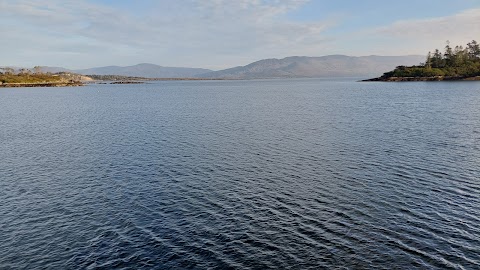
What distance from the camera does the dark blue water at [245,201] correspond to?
23578 millimetres

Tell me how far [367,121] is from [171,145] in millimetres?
45742

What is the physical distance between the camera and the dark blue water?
23.6 meters

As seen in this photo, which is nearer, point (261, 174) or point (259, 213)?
point (259, 213)

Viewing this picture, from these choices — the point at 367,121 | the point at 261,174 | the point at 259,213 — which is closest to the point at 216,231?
the point at 259,213

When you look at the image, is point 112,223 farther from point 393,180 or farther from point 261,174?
point 393,180

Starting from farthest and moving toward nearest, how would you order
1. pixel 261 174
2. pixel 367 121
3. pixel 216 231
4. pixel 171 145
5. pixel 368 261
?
1. pixel 367 121
2. pixel 171 145
3. pixel 261 174
4. pixel 216 231
5. pixel 368 261

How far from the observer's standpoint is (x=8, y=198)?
34625mm

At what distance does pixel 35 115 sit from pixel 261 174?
291 feet

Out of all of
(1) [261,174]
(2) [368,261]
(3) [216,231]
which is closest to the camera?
(2) [368,261]

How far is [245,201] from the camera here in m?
32.9

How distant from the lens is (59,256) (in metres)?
24.0

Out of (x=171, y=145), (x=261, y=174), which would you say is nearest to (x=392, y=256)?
(x=261, y=174)

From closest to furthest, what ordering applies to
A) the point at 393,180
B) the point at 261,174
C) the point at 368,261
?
the point at 368,261
the point at 393,180
the point at 261,174

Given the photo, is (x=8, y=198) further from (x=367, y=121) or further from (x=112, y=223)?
(x=367, y=121)
